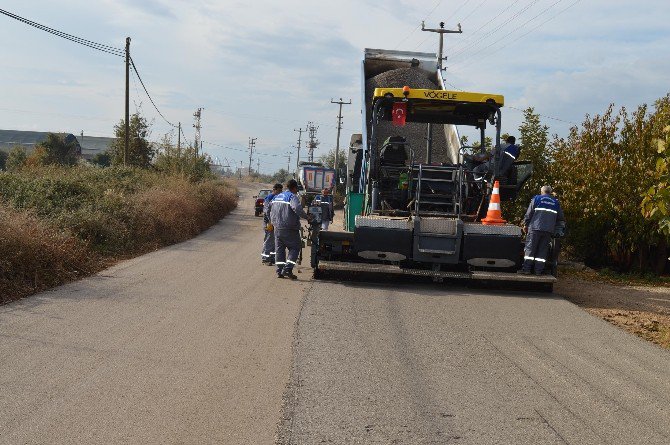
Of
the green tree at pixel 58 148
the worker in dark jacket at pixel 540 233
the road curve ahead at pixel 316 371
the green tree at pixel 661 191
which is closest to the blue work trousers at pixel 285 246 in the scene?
the road curve ahead at pixel 316 371

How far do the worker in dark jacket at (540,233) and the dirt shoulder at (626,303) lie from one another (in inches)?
33.2

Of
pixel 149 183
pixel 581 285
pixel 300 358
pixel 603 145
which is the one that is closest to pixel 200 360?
pixel 300 358

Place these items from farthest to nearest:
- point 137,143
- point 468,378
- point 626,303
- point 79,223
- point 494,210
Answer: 1. point 137,143
2. point 79,223
3. point 626,303
4. point 494,210
5. point 468,378

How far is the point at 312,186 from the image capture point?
45.0 metres

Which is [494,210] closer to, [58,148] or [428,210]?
[428,210]

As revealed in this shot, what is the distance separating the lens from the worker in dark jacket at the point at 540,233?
460 inches

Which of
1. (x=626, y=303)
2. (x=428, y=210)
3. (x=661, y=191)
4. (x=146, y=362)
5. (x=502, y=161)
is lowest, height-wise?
(x=626, y=303)

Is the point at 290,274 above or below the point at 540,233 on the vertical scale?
below

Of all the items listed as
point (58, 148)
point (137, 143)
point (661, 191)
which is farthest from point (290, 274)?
point (58, 148)

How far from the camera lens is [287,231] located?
12.4 metres

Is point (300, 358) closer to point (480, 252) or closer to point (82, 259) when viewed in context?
point (480, 252)

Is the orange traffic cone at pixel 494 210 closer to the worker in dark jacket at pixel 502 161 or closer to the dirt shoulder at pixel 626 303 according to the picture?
the worker in dark jacket at pixel 502 161

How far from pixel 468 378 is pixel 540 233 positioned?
6.03 m

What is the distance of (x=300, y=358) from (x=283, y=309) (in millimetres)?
2619
